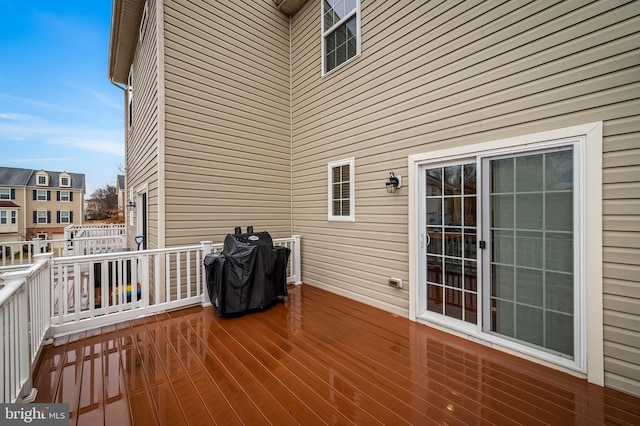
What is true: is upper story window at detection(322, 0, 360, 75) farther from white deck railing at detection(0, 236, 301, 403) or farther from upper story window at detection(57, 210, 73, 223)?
upper story window at detection(57, 210, 73, 223)

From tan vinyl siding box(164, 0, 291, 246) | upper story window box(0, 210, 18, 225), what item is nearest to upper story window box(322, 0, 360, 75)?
tan vinyl siding box(164, 0, 291, 246)

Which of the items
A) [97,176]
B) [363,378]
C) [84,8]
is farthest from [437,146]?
[97,176]

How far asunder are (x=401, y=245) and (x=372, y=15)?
3.46 m

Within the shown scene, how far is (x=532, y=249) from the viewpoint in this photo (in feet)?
8.21

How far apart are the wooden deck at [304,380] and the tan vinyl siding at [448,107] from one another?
68 centimetres

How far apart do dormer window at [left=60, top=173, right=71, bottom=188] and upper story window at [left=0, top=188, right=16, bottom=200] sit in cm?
251

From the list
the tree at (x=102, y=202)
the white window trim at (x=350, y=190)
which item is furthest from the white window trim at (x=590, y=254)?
the tree at (x=102, y=202)

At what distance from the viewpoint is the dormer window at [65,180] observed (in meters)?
19.9

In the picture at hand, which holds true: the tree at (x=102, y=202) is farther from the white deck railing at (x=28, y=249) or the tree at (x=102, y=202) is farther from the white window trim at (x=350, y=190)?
the white window trim at (x=350, y=190)

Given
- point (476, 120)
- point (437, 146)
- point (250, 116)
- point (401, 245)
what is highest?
point (250, 116)

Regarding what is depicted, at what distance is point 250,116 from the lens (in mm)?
4961

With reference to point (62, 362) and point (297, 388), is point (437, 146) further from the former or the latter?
point (62, 362)

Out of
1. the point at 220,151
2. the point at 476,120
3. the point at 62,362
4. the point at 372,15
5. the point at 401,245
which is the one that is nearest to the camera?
the point at 62,362

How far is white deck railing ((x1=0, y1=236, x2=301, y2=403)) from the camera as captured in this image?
181cm
